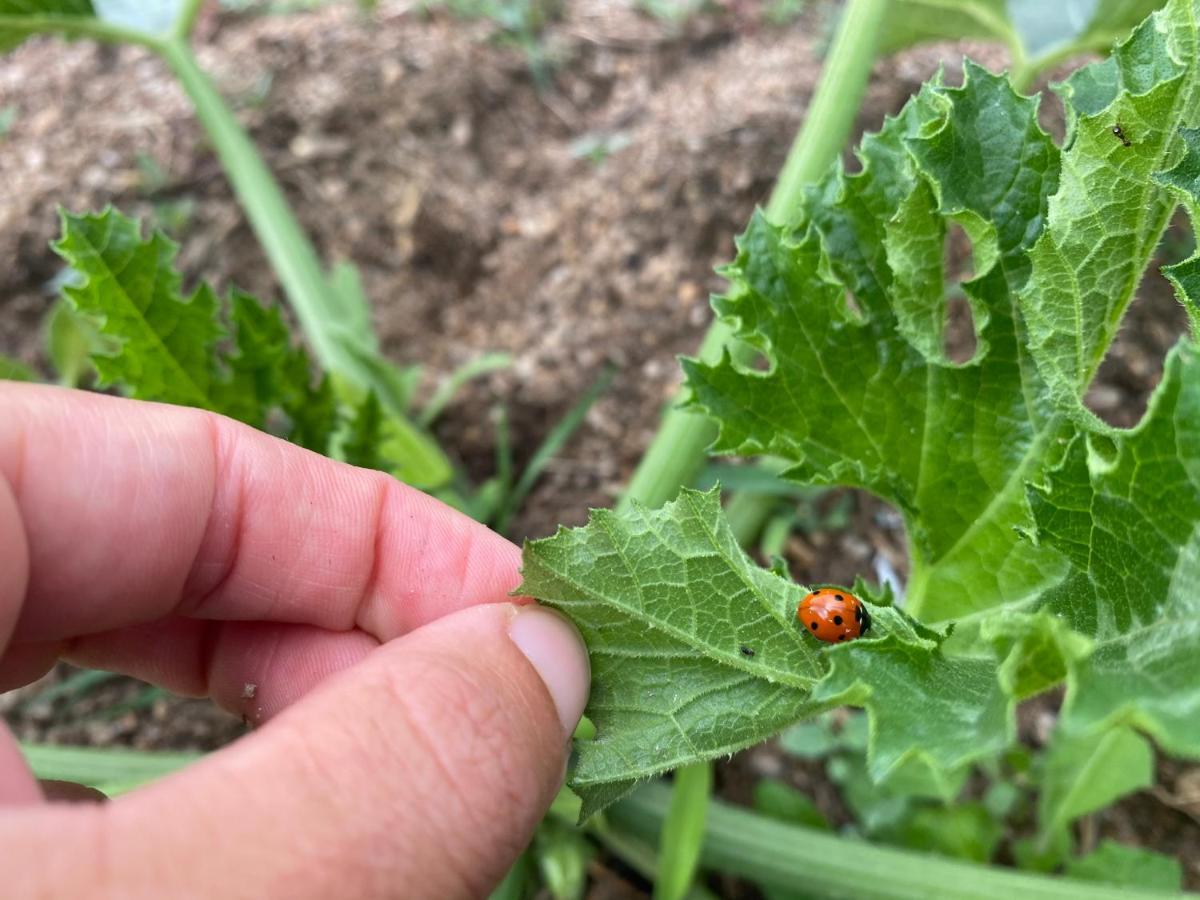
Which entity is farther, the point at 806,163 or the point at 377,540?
the point at 806,163

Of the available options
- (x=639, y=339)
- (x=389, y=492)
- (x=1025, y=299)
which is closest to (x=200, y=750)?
(x=389, y=492)

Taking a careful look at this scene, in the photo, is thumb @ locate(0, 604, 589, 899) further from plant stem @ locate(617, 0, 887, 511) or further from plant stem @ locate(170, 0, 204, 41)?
plant stem @ locate(170, 0, 204, 41)

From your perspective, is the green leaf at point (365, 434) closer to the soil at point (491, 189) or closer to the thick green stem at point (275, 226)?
the thick green stem at point (275, 226)

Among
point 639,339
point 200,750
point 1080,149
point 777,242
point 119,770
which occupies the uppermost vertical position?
point 1080,149

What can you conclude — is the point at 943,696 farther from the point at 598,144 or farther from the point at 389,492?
the point at 598,144

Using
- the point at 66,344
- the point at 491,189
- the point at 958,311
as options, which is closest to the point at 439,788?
the point at 66,344

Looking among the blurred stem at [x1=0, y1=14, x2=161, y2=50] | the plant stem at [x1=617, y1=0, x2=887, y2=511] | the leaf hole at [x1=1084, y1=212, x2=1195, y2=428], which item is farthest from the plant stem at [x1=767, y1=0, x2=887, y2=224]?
the blurred stem at [x1=0, y1=14, x2=161, y2=50]

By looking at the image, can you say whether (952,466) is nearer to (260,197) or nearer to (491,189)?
(260,197)
